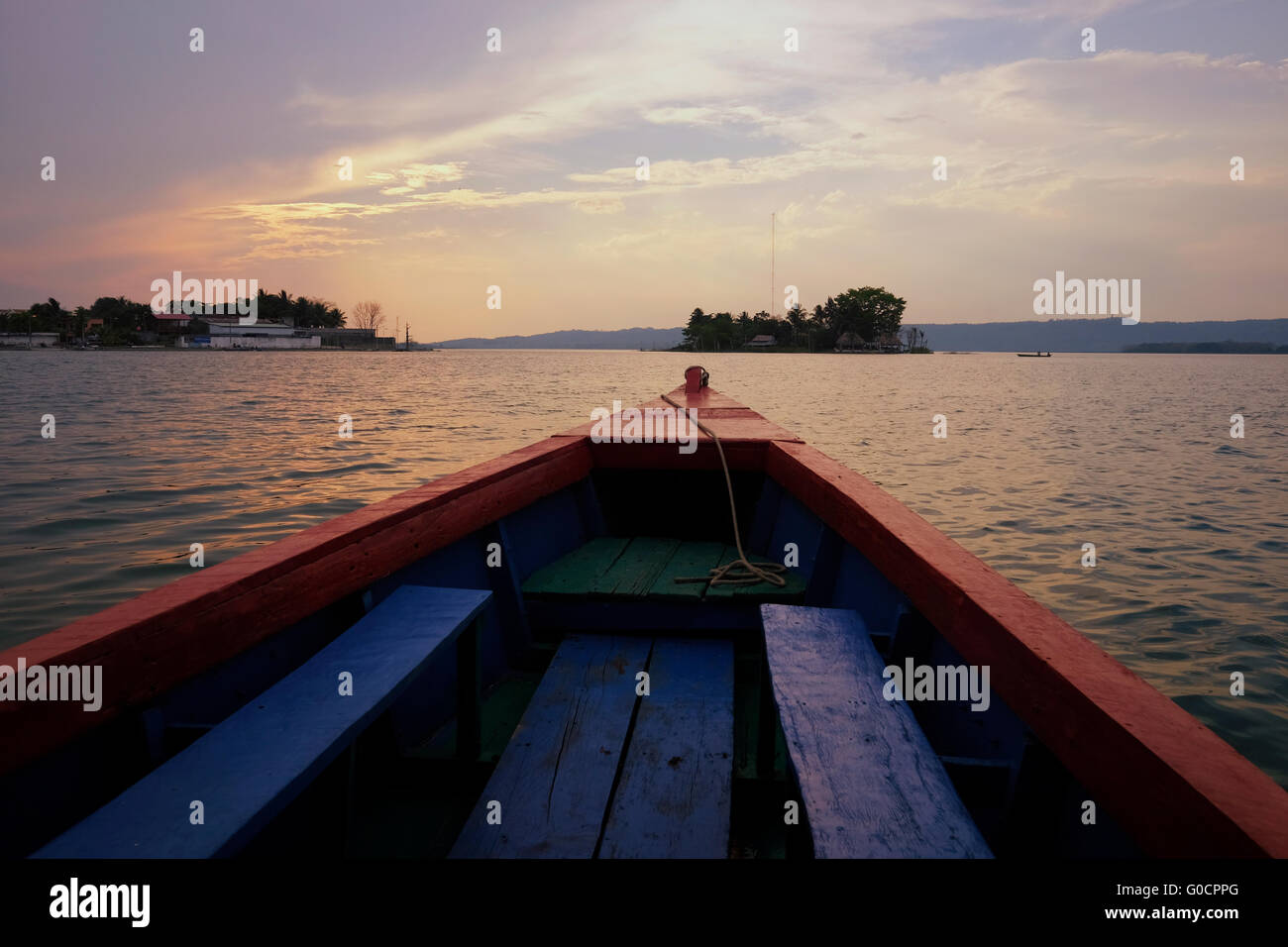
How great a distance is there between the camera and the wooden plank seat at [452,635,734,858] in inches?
86.3

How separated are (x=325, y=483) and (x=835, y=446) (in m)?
13.4

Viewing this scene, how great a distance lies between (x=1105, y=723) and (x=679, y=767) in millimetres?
1567

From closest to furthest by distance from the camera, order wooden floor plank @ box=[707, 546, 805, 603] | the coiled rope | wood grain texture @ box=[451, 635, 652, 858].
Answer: wood grain texture @ box=[451, 635, 652, 858]
wooden floor plank @ box=[707, 546, 805, 603]
the coiled rope

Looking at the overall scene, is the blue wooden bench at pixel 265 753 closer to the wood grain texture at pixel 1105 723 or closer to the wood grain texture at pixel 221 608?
the wood grain texture at pixel 221 608

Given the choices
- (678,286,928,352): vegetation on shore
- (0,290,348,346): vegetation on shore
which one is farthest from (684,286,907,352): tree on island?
(0,290,348,346): vegetation on shore

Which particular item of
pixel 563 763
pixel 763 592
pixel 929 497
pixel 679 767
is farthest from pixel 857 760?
pixel 929 497

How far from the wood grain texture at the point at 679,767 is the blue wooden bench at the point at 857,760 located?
56 centimetres

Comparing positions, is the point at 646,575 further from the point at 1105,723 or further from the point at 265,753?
the point at 1105,723

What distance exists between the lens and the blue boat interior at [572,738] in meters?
1.45

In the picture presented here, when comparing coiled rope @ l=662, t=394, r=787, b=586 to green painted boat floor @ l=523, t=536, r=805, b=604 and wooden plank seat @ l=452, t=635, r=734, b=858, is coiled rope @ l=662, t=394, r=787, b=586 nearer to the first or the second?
green painted boat floor @ l=523, t=536, r=805, b=604

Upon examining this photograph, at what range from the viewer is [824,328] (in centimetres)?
15962

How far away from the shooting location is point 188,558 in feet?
28.3

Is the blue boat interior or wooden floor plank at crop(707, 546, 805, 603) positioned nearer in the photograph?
the blue boat interior

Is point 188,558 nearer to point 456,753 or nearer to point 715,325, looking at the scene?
point 456,753
